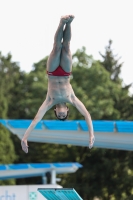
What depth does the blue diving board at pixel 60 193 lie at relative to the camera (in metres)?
14.2

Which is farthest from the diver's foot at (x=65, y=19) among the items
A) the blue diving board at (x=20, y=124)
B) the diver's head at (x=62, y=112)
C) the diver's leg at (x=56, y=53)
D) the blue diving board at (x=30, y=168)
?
the blue diving board at (x=30, y=168)

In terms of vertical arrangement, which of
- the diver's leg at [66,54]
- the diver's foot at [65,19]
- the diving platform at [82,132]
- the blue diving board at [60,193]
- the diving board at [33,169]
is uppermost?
the diver's foot at [65,19]

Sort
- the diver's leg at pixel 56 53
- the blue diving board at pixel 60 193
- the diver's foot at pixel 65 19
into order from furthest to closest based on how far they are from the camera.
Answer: the blue diving board at pixel 60 193
the diver's leg at pixel 56 53
the diver's foot at pixel 65 19

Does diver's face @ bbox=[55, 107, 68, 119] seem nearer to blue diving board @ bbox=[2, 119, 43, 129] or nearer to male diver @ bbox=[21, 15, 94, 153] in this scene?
male diver @ bbox=[21, 15, 94, 153]

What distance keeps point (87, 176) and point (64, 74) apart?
24.6m

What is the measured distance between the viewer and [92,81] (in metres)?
37.5

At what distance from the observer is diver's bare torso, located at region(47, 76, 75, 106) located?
11289mm

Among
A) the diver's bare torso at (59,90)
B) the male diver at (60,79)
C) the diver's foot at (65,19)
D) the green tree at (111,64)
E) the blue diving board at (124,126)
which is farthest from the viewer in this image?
the green tree at (111,64)

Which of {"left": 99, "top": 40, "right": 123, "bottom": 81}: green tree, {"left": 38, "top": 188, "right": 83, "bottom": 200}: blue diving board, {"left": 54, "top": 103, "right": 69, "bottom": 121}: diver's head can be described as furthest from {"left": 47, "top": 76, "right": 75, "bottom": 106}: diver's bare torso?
{"left": 99, "top": 40, "right": 123, "bottom": 81}: green tree

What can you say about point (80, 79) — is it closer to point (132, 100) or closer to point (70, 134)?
point (132, 100)

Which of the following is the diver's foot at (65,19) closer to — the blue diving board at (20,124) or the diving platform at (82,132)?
the diving platform at (82,132)

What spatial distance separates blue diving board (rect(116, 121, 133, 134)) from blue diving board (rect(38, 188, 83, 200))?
178 inches

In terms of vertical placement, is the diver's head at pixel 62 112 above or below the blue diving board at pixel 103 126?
above

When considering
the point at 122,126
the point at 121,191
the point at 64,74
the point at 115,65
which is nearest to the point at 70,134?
the point at 122,126
